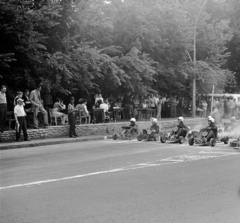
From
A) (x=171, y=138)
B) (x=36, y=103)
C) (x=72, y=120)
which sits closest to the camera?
(x=171, y=138)

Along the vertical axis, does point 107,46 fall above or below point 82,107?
above

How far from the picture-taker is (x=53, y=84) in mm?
22047

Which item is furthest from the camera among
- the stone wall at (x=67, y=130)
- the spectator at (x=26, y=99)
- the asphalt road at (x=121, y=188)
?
the spectator at (x=26, y=99)

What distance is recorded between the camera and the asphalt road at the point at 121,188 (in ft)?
23.8

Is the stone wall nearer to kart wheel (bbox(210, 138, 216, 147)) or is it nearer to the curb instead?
the curb

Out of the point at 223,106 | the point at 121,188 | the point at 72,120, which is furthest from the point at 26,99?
the point at 223,106

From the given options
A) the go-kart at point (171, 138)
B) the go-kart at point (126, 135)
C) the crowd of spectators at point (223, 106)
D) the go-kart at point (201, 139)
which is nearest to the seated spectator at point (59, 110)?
the go-kart at point (126, 135)

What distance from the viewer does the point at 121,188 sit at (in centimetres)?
929

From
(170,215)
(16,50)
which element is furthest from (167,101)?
(170,215)

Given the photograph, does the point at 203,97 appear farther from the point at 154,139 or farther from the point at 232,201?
the point at 232,201

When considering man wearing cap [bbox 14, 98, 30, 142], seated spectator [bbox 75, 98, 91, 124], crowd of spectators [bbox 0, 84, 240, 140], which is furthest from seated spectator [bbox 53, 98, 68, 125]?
man wearing cap [bbox 14, 98, 30, 142]

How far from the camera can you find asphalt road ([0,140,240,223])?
7.25 meters

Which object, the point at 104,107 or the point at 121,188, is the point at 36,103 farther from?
the point at 121,188

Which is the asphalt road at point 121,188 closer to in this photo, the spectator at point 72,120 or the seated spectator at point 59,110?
the spectator at point 72,120
